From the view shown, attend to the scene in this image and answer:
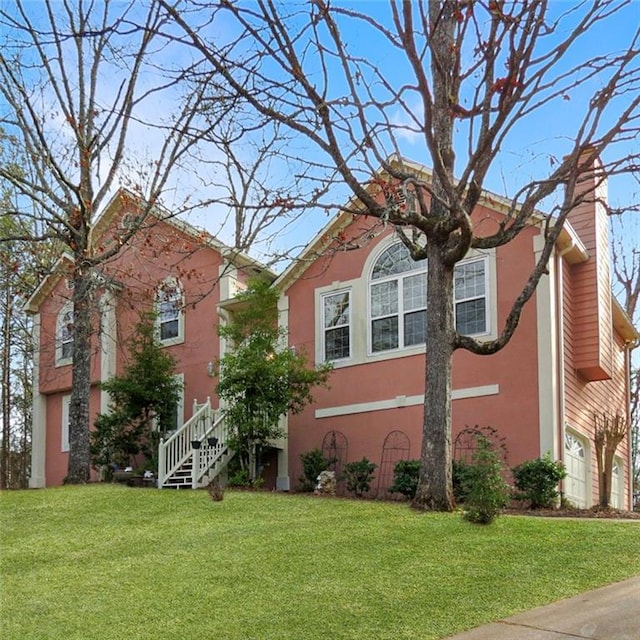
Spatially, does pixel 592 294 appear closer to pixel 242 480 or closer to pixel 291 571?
pixel 242 480

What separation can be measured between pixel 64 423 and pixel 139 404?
4168 mm

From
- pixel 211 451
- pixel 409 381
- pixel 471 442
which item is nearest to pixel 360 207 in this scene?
pixel 409 381

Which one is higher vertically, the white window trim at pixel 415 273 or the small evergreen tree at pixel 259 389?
the white window trim at pixel 415 273

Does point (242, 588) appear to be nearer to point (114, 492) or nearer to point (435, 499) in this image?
point (435, 499)

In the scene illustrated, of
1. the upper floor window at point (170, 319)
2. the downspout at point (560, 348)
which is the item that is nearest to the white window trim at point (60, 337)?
the upper floor window at point (170, 319)

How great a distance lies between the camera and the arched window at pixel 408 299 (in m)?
13.3

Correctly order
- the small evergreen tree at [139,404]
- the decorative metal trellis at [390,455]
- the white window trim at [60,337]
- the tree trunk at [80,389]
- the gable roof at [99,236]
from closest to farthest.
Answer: the decorative metal trellis at [390,455] → the tree trunk at [80,389] → the small evergreen tree at [139,404] → the gable roof at [99,236] → the white window trim at [60,337]

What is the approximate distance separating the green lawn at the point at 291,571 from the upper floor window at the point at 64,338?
9318 millimetres

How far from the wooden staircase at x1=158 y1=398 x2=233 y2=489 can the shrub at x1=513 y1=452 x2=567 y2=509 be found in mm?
5420

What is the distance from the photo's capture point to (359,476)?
43.4 ft

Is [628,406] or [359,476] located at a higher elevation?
[628,406]

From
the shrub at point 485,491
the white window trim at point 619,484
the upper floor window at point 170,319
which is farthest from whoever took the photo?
the upper floor window at point 170,319

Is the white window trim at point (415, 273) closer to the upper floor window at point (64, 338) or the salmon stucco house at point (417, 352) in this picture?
the salmon stucco house at point (417, 352)

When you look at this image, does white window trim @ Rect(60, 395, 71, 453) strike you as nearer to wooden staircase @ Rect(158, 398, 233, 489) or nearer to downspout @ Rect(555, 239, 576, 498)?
wooden staircase @ Rect(158, 398, 233, 489)
